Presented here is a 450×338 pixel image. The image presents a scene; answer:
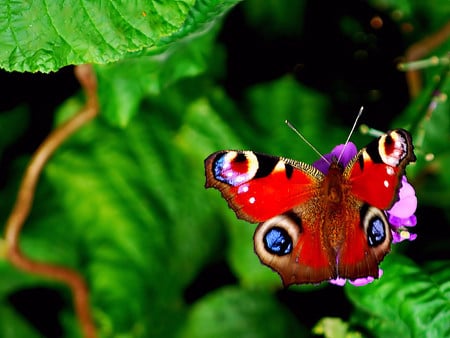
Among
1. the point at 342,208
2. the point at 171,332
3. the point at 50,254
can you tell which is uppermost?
the point at 342,208

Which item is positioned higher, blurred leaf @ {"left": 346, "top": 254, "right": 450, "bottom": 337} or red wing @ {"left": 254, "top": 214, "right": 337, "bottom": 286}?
red wing @ {"left": 254, "top": 214, "right": 337, "bottom": 286}

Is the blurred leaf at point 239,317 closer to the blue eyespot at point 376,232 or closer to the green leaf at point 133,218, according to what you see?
the green leaf at point 133,218

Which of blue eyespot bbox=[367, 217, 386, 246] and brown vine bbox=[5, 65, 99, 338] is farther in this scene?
brown vine bbox=[5, 65, 99, 338]

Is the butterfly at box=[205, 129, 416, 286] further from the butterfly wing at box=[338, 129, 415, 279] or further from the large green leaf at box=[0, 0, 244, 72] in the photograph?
the large green leaf at box=[0, 0, 244, 72]

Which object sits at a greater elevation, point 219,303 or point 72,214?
point 72,214

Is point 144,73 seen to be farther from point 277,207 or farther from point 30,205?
point 277,207

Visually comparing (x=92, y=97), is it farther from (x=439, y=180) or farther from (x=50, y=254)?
(x=439, y=180)

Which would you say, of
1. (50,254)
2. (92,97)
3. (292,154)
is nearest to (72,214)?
(50,254)

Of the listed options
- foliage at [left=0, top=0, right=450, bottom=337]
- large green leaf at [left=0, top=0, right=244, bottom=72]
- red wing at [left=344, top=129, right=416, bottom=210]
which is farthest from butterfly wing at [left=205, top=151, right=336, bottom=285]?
foliage at [left=0, top=0, right=450, bottom=337]
